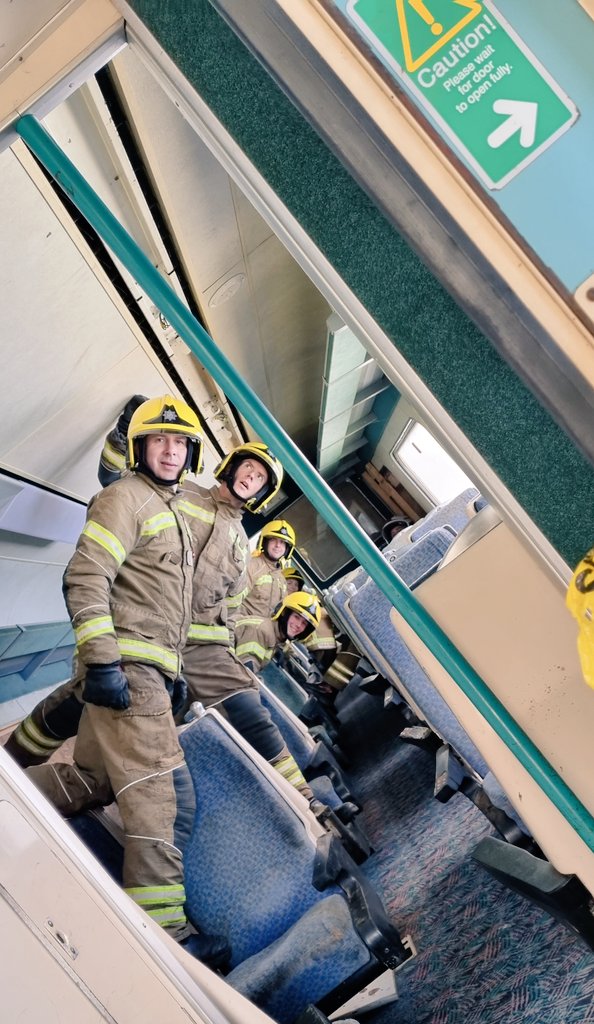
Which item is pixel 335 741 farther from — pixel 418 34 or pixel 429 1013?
pixel 418 34

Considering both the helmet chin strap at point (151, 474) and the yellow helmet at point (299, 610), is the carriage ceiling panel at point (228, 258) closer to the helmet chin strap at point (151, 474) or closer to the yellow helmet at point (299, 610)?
the helmet chin strap at point (151, 474)

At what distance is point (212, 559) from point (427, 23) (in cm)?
265

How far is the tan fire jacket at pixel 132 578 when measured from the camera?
2.36 metres

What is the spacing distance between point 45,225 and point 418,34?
6.42ft

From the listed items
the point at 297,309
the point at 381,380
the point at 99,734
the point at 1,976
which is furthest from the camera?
the point at 381,380

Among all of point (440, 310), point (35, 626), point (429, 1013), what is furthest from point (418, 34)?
point (35, 626)

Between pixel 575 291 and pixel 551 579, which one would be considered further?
pixel 551 579

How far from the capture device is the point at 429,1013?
5.15 ft

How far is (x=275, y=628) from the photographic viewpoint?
17.8 feet

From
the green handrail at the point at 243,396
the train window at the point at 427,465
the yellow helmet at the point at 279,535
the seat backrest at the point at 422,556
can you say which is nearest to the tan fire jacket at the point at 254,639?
the yellow helmet at the point at 279,535

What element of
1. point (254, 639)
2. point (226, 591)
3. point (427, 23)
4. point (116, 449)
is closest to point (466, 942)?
point (427, 23)

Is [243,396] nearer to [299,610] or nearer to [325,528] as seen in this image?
[299,610]

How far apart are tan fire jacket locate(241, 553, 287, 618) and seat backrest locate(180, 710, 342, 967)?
2919 millimetres

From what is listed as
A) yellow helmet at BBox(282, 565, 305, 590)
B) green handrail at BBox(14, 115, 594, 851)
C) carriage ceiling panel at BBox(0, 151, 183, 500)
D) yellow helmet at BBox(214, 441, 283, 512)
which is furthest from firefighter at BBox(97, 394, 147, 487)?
yellow helmet at BBox(282, 565, 305, 590)
